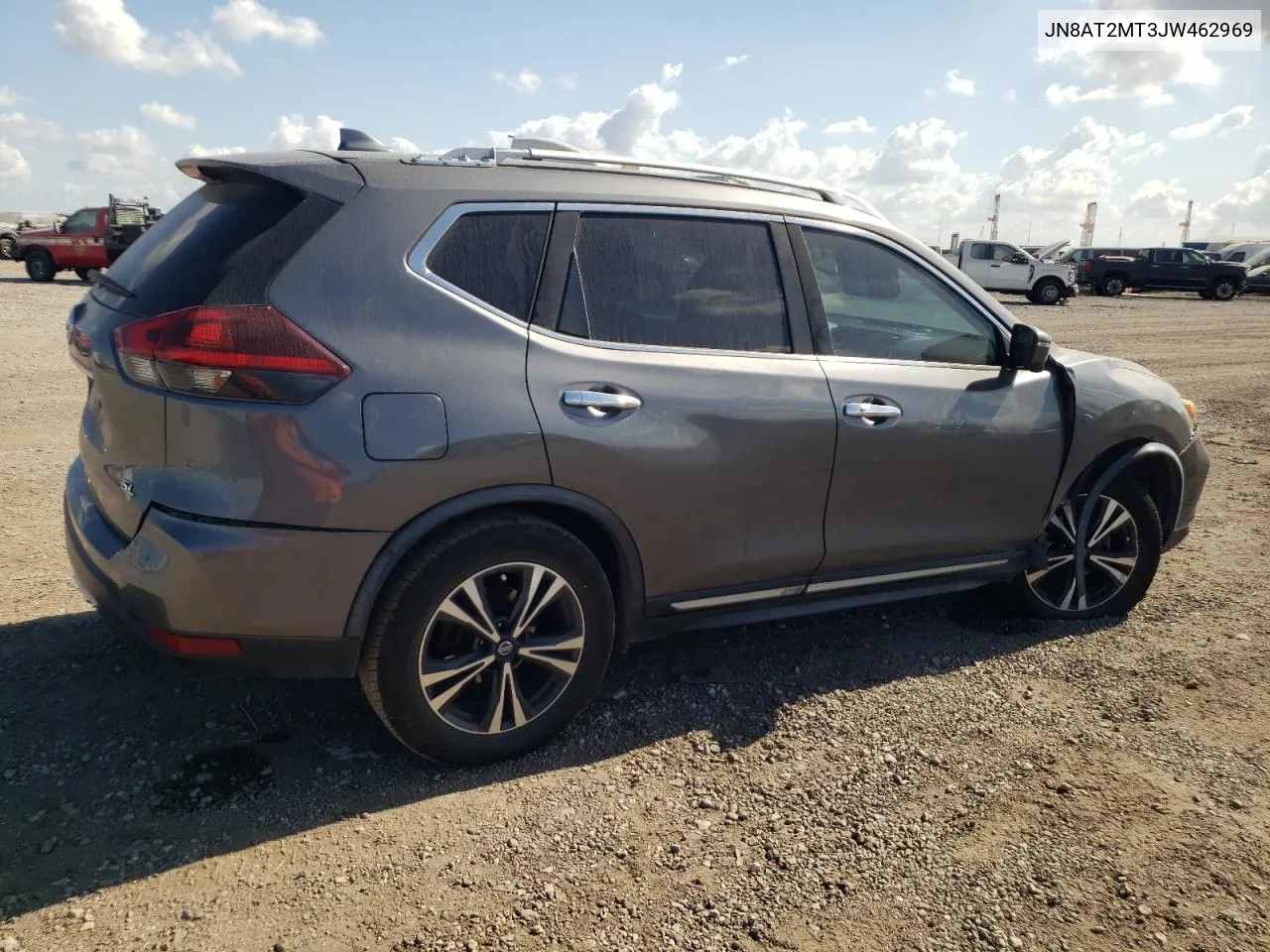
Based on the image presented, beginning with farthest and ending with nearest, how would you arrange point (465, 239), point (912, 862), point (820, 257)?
point (820, 257) → point (465, 239) → point (912, 862)

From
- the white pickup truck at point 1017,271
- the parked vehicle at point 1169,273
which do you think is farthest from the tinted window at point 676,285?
the parked vehicle at point 1169,273

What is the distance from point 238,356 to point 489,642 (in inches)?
43.5

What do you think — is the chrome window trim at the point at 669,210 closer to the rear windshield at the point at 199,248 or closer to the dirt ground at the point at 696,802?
the rear windshield at the point at 199,248

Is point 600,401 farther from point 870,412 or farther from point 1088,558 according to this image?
point 1088,558

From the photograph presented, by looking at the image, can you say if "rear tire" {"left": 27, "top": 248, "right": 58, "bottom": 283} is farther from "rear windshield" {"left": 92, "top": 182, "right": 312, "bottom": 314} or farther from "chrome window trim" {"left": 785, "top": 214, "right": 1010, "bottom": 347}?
"chrome window trim" {"left": 785, "top": 214, "right": 1010, "bottom": 347}

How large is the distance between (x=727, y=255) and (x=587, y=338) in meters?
0.69

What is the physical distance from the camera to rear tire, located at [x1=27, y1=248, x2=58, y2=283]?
2230 cm

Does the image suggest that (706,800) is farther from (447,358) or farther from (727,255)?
(727,255)

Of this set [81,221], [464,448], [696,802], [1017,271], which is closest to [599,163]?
[464,448]

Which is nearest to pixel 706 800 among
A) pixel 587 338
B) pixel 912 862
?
pixel 912 862

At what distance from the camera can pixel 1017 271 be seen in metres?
27.8

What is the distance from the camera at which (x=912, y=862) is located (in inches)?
105

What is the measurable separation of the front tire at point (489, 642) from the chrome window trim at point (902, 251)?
155 centimetres

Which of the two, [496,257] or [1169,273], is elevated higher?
[496,257]
